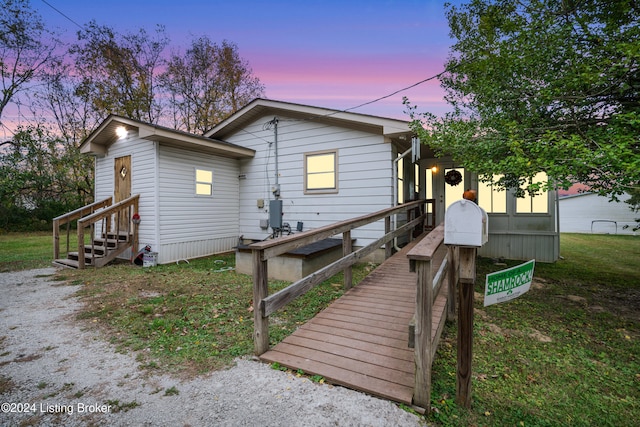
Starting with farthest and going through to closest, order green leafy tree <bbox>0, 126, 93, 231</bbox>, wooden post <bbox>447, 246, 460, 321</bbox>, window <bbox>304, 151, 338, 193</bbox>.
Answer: green leafy tree <bbox>0, 126, 93, 231</bbox> < window <bbox>304, 151, 338, 193</bbox> < wooden post <bbox>447, 246, 460, 321</bbox>

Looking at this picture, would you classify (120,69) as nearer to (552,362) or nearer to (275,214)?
(275,214)

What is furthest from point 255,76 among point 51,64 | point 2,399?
point 2,399

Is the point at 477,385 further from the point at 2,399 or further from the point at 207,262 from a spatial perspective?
the point at 207,262

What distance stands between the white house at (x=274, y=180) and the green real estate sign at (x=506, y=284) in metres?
4.94

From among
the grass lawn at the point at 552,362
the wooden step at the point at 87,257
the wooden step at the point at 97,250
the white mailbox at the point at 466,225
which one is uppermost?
the white mailbox at the point at 466,225

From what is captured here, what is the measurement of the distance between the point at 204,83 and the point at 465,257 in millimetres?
19635

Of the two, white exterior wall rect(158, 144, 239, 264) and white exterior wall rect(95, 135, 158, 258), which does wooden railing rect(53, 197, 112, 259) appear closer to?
white exterior wall rect(95, 135, 158, 258)

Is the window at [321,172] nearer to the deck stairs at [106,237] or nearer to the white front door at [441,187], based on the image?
the white front door at [441,187]

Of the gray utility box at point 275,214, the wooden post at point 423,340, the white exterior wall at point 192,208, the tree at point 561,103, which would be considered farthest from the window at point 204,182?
the wooden post at point 423,340

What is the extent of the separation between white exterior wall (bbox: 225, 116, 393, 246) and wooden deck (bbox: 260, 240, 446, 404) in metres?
3.62

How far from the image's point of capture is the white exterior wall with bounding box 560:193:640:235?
16.9 metres

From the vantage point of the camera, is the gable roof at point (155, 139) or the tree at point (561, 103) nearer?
the tree at point (561, 103)

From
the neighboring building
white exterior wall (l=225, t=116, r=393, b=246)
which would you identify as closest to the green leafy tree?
the neighboring building

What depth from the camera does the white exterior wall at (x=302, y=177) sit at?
7406 millimetres
